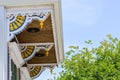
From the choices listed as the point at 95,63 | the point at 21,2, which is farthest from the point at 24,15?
the point at 95,63

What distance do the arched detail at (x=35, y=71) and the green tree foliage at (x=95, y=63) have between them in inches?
101

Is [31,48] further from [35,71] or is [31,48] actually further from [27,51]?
[35,71]

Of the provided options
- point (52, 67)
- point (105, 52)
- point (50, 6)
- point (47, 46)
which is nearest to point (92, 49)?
point (105, 52)

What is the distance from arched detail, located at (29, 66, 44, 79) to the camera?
31.8ft

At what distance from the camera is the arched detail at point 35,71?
9.69m

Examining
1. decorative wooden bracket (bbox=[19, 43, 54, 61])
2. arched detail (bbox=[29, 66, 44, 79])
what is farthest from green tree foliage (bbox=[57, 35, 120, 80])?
arched detail (bbox=[29, 66, 44, 79])

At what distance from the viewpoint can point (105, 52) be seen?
7.24 metres

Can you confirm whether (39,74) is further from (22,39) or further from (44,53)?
(22,39)

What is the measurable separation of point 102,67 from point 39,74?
3.18 metres

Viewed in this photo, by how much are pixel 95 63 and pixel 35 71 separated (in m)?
3.15

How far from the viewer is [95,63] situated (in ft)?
23.1

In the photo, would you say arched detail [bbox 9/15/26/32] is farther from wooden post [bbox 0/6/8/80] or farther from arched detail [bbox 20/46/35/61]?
arched detail [bbox 20/46/35/61]

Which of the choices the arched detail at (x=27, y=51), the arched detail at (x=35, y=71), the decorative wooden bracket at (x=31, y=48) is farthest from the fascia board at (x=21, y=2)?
the arched detail at (x=35, y=71)

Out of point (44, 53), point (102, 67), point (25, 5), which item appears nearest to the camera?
point (25, 5)
